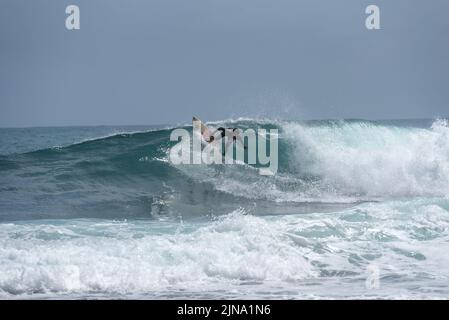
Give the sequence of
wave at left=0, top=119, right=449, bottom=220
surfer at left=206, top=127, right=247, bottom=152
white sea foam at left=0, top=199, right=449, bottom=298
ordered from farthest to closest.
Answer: surfer at left=206, top=127, right=247, bottom=152, wave at left=0, top=119, right=449, bottom=220, white sea foam at left=0, top=199, right=449, bottom=298

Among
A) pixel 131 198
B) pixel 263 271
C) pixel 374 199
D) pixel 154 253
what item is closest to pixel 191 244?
pixel 154 253

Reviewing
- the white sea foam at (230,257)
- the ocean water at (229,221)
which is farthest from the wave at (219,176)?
the white sea foam at (230,257)

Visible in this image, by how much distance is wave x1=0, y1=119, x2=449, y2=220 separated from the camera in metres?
14.4

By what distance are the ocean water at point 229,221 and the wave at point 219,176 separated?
6cm

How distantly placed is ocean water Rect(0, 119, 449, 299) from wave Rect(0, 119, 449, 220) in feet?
0.18

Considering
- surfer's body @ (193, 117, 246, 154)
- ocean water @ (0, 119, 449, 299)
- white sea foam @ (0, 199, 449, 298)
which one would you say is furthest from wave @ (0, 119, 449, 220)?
white sea foam @ (0, 199, 449, 298)

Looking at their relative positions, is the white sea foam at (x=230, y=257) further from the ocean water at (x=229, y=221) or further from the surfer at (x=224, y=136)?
the surfer at (x=224, y=136)

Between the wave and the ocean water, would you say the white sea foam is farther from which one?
the wave

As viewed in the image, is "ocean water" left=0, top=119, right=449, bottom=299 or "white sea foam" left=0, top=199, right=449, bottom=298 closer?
"white sea foam" left=0, top=199, right=449, bottom=298

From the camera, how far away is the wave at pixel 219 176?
1441 cm

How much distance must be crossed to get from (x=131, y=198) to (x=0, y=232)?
16.2ft

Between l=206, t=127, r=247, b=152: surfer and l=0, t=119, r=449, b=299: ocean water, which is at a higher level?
l=206, t=127, r=247, b=152: surfer

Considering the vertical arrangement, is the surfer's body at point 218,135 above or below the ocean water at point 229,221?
above
